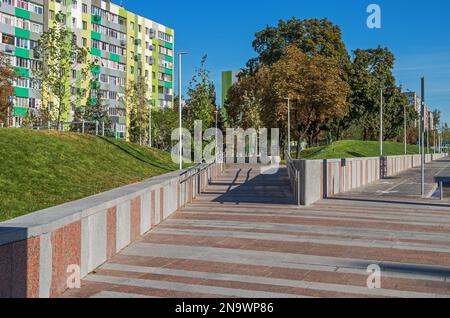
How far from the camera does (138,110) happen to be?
66.0m

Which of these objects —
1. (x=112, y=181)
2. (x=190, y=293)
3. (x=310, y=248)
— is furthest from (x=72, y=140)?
(x=190, y=293)

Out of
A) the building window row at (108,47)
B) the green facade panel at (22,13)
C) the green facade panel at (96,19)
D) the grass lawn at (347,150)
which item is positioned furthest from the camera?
the building window row at (108,47)

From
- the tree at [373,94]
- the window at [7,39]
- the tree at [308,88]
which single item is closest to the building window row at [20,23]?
the window at [7,39]

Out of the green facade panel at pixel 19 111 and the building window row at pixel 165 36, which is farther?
the building window row at pixel 165 36

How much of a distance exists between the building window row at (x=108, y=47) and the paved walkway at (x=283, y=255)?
67.9 m

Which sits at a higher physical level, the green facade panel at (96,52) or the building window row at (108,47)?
the building window row at (108,47)

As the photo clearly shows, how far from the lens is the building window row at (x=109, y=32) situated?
78062 millimetres

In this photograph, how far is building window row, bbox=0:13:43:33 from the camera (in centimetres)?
6165

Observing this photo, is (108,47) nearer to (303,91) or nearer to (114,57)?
(114,57)

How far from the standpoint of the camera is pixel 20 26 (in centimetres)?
6356

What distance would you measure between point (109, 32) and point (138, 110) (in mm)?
21786

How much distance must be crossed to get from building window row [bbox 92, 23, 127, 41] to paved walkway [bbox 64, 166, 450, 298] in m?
68.3

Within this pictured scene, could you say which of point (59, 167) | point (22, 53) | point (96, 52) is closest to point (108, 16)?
point (96, 52)

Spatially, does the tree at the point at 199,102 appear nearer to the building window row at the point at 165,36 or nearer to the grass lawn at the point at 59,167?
the grass lawn at the point at 59,167
